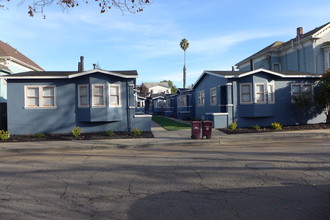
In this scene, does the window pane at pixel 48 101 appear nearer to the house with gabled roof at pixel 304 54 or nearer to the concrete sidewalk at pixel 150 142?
the concrete sidewalk at pixel 150 142

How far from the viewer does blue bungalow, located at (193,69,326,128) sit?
774 inches

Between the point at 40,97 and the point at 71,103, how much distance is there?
1873 mm

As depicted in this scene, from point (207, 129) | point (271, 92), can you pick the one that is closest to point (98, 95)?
point (207, 129)

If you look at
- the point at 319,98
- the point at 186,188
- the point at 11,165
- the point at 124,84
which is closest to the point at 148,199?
the point at 186,188

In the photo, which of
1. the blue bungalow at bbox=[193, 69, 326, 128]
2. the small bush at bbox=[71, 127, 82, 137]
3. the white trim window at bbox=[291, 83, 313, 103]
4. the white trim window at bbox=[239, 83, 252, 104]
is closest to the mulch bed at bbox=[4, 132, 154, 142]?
the small bush at bbox=[71, 127, 82, 137]

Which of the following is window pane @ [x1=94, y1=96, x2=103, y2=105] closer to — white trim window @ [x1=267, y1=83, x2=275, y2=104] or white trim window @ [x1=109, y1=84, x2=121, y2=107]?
white trim window @ [x1=109, y1=84, x2=121, y2=107]

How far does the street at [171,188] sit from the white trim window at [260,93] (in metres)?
10.5

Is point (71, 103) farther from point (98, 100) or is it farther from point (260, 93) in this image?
point (260, 93)

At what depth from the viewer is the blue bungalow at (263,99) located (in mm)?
19672

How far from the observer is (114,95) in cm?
1803

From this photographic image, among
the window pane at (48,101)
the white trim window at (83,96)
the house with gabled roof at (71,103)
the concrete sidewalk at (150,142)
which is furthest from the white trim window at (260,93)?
the window pane at (48,101)

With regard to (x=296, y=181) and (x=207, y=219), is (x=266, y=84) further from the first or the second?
(x=207, y=219)

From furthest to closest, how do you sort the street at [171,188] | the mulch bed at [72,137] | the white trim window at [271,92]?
the white trim window at [271,92] → the mulch bed at [72,137] → the street at [171,188]

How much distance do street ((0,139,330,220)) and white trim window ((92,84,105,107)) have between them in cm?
824
